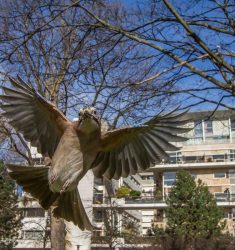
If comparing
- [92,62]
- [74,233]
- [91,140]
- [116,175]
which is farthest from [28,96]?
[74,233]

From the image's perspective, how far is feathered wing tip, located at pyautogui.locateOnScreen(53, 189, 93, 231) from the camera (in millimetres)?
5551

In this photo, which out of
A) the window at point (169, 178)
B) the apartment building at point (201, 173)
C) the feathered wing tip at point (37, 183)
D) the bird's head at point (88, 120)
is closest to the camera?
the bird's head at point (88, 120)

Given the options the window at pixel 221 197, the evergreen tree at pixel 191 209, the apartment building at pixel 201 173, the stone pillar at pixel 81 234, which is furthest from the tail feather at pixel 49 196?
the window at pixel 221 197

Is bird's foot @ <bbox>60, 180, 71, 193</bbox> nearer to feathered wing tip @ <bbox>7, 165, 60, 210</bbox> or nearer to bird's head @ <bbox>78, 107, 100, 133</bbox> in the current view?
feathered wing tip @ <bbox>7, 165, 60, 210</bbox>

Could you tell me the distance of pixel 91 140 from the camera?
5.14m

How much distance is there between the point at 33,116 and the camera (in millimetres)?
5863

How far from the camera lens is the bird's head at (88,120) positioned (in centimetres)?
459

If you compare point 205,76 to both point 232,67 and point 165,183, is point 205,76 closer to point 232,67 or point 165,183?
point 232,67

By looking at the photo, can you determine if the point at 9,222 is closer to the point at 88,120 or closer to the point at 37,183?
the point at 37,183

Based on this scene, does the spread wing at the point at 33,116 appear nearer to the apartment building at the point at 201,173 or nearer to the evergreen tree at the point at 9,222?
the evergreen tree at the point at 9,222

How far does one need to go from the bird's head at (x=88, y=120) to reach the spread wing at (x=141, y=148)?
84cm

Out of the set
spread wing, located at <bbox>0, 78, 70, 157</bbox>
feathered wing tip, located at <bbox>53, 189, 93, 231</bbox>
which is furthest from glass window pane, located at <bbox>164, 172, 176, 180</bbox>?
feathered wing tip, located at <bbox>53, 189, 93, 231</bbox>

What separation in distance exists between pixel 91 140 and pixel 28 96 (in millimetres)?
1055

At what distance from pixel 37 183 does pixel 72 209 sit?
490mm
